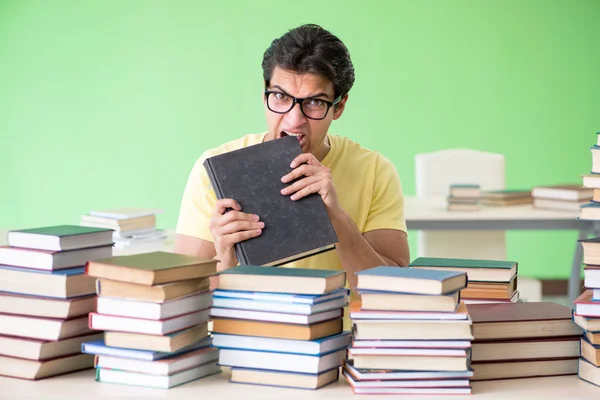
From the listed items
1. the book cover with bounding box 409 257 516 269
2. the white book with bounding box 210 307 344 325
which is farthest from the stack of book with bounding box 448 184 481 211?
the white book with bounding box 210 307 344 325

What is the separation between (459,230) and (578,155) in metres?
2.27

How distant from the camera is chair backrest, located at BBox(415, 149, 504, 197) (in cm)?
478

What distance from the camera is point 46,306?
1.66 metres

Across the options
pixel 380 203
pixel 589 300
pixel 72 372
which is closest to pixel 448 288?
pixel 589 300

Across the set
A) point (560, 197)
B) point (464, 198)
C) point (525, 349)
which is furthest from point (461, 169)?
point (525, 349)

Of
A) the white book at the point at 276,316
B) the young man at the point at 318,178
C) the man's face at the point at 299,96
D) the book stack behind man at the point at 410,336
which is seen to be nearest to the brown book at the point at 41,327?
the white book at the point at 276,316

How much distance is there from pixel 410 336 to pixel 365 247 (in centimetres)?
74

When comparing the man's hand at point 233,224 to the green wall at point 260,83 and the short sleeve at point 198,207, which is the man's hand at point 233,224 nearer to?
the short sleeve at point 198,207

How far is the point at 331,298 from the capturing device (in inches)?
62.8

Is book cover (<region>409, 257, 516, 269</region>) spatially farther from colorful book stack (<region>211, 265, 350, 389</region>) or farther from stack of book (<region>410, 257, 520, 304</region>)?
colorful book stack (<region>211, 265, 350, 389</region>)

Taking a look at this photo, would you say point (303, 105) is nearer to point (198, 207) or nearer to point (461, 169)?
point (198, 207)

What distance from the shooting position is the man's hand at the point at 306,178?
197 cm

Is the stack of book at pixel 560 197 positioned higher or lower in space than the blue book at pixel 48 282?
lower

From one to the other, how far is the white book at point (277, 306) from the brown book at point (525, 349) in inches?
12.2
